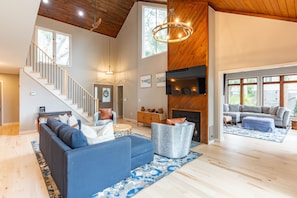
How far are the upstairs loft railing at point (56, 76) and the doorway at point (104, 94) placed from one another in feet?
2.29

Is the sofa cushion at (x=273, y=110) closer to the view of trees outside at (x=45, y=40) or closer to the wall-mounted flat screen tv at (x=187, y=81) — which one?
the wall-mounted flat screen tv at (x=187, y=81)

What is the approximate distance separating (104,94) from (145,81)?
3038 millimetres

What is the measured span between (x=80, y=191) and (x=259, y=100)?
9183 millimetres

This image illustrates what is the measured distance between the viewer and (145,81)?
7.36 meters

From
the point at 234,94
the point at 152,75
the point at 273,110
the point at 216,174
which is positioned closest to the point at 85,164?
the point at 216,174

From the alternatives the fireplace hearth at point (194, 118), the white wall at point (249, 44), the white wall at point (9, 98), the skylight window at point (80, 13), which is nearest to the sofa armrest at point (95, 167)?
the fireplace hearth at point (194, 118)

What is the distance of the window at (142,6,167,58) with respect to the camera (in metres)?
6.89

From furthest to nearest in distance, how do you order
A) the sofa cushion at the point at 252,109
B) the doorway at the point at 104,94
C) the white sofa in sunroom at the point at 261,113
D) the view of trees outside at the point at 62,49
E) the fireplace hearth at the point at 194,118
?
1. the doorway at the point at 104,94
2. the view of trees outside at the point at 62,49
3. the sofa cushion at the point at 252,109
4. the white sofa in sunroom at the point at 261,113
5. the fireplace hearth at the point at 194,118

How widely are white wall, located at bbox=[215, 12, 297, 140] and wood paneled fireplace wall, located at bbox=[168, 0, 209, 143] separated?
1.66 feet

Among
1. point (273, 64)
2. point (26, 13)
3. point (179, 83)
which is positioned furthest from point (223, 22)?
point (26, 13)

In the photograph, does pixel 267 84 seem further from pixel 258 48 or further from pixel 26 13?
pixel 26 13

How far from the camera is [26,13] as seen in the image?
6.73 ft

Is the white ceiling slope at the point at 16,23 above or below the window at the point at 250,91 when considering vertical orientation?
above

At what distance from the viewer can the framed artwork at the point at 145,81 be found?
281 inches
